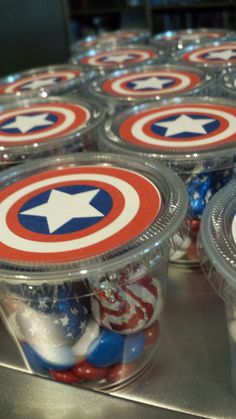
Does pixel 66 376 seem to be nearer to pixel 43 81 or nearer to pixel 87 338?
pixel 87 338

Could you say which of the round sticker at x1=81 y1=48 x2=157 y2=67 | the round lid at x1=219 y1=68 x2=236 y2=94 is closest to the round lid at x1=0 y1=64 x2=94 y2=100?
the round sticker at x1=81 y1=48 x2=157 y2=67

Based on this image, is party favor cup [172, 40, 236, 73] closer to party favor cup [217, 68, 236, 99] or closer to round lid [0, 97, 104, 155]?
party favor cup [217, 68, 236, 99]

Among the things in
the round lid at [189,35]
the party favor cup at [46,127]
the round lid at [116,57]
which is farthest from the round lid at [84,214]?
the round lid at [189,35]

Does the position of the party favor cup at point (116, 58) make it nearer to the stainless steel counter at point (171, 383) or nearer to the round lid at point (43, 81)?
the round lid at point (43, 81)

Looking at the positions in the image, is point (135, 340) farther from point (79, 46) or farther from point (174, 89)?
point (79, 46)

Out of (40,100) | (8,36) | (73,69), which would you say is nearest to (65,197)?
(40,100)
